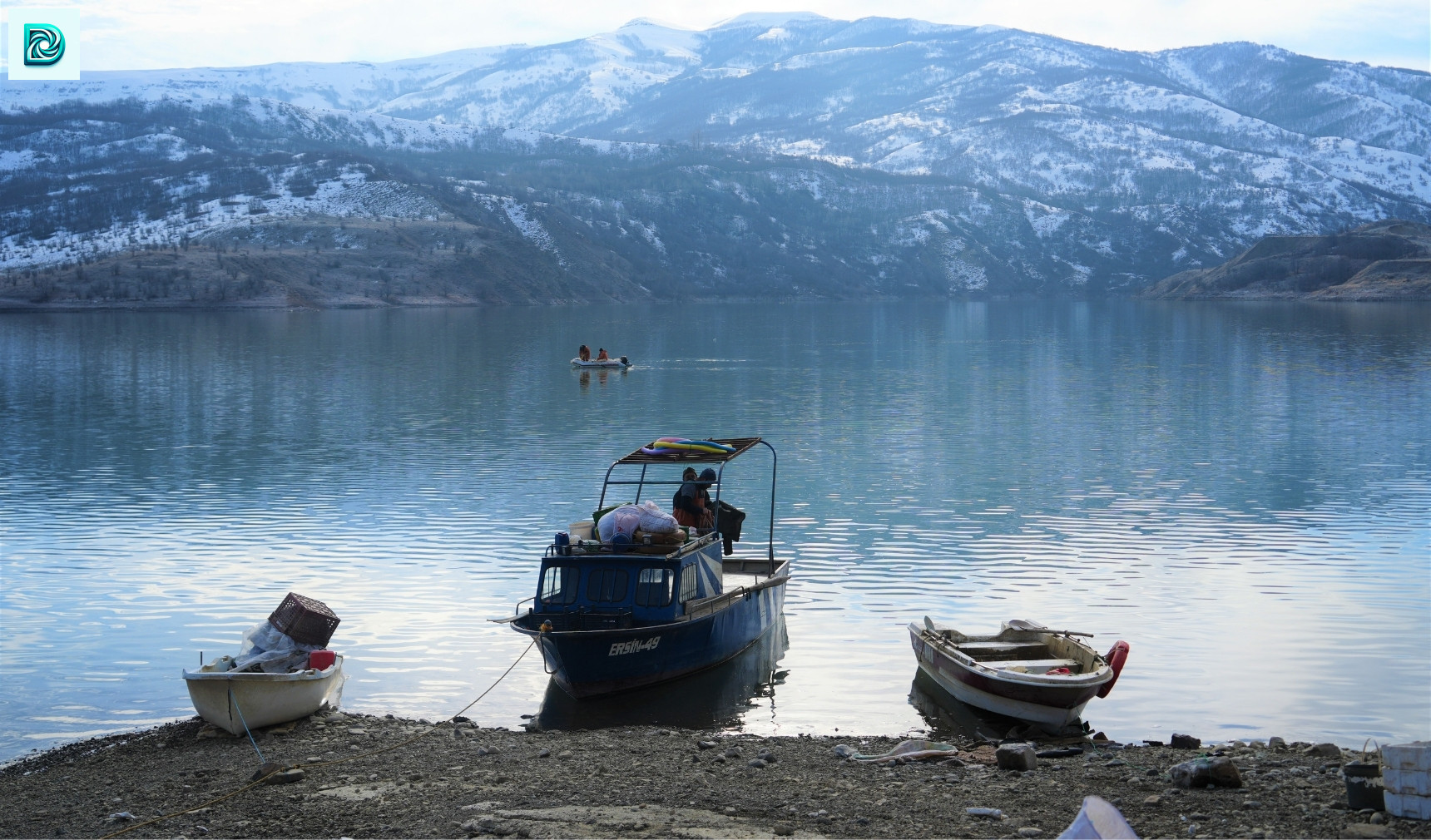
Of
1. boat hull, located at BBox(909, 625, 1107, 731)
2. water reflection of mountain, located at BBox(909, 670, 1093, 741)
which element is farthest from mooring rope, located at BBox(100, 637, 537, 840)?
boat hull, located at BBox(909, 625, 1107, 731)

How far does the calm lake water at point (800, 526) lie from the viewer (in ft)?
70.6

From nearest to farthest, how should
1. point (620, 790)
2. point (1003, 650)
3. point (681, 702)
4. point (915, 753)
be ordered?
point (620, 790) < point (915, 753) < point (1003, 650) < point (681, 702)

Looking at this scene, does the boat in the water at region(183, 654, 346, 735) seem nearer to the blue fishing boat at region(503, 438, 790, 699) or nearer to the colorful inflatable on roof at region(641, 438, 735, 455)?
the blue fishing boat at region(503, 438, 790, 699)

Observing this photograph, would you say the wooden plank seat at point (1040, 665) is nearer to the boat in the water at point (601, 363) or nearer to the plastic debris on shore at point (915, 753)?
the plastic debris on shore at point (915, 753)

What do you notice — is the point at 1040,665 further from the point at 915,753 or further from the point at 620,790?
the point at 620,790

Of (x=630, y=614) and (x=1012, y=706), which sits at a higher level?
(x=630, y=614)

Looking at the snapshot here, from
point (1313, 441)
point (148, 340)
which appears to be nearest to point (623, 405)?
point (1313, 441)

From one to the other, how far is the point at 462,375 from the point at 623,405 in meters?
18.5

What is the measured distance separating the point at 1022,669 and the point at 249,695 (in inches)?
419

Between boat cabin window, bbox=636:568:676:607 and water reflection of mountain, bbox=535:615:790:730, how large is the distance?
1.35 metres

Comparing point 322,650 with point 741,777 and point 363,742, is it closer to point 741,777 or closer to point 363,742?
point 363,742

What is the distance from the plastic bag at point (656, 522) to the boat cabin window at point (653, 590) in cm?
72

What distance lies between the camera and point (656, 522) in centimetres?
2188

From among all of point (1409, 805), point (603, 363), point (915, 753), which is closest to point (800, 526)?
point (915, 753)
